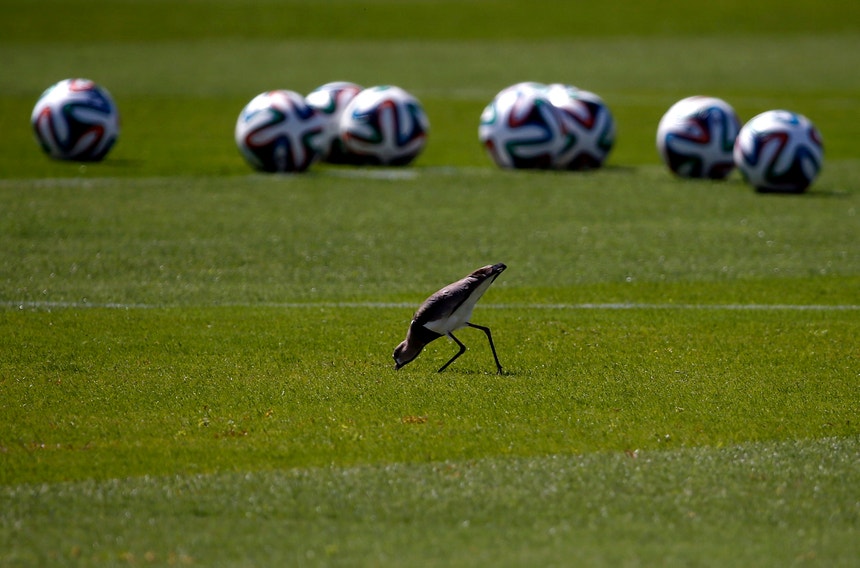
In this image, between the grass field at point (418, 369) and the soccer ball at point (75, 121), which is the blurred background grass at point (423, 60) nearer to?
the soccer ball at point (75, 121)

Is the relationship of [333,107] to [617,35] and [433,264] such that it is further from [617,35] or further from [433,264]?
[617,35]

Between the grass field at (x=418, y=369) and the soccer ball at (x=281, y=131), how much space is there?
688 millimetres

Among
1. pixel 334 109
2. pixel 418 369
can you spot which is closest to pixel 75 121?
pixel 334 109

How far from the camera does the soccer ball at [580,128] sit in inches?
915

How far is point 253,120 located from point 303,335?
38.5ft

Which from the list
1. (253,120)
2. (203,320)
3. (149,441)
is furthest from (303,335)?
(253,120)

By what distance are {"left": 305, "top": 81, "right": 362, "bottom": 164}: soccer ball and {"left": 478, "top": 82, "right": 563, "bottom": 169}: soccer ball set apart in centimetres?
282

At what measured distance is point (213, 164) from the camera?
24500mm

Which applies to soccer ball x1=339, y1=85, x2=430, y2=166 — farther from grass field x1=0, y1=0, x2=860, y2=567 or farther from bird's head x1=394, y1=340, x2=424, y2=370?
bird's head x1=394, y1=340, x2=424, y2=370

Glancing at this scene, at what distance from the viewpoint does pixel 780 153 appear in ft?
67.4

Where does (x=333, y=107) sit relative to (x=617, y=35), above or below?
above

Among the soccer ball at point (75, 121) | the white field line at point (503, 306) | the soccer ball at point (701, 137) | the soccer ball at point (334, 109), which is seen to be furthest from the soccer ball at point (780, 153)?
the soccer ball at point (75, 121)

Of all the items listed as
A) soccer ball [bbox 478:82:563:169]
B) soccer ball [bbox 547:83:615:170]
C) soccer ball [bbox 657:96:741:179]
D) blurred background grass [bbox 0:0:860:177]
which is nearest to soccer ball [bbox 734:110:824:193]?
soccer ball [bbox 657:96:741:179]

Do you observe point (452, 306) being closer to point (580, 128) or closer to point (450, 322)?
point (450, 322)
